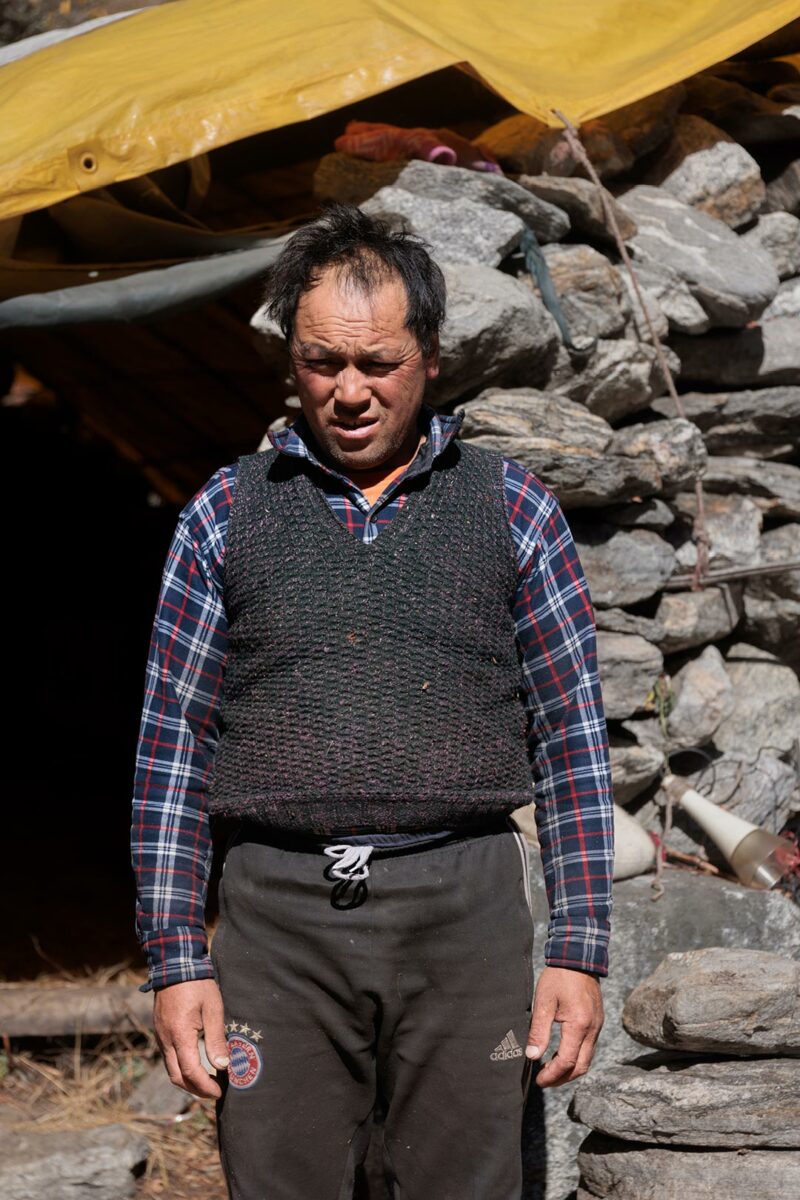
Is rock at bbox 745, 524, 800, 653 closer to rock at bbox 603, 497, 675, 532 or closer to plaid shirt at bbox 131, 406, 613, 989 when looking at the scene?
rock at bbox 603, 497, 675, 532

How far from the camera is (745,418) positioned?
12.7 feet

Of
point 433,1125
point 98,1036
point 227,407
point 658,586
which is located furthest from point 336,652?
point 227,407

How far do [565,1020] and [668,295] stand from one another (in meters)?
2.39

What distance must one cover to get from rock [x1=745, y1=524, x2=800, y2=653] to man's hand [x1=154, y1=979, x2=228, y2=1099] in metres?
2.30

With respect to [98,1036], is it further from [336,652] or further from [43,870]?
[336,652]

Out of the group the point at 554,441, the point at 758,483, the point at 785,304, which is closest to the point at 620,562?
the point at 554,441

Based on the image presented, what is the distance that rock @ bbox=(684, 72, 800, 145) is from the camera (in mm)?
4227

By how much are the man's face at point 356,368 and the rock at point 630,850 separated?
1.52 metres

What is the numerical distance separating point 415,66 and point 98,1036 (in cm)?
289

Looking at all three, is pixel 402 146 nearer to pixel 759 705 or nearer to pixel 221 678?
pixel 759 705

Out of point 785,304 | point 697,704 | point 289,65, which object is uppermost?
point 289,65

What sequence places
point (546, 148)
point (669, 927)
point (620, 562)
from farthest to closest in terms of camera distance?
point (546, 148) → point (620, 562) → point (669, 927)

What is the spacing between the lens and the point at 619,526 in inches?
137

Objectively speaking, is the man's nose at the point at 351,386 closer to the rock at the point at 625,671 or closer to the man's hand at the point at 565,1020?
the man's hand at the point at 565,1020
